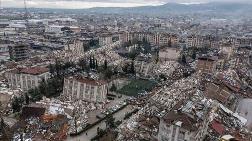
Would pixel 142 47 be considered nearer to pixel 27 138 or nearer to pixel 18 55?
pixel 18 55

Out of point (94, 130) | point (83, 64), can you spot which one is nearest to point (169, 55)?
point (83, 64)

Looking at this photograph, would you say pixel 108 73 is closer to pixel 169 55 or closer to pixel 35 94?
pixel 35 94

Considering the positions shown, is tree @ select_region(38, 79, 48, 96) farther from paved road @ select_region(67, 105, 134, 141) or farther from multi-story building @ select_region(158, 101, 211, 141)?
multi-story building @ select_region(158, 101, 211, 141)

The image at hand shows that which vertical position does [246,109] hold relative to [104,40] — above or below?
below

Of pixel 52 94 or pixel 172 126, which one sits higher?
pixel 172 126

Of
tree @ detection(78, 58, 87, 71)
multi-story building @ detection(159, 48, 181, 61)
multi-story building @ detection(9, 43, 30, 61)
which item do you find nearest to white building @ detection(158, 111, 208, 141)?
tree @ detection(78, 58, 87, 71)

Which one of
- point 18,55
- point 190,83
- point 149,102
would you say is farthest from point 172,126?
point 18,55
